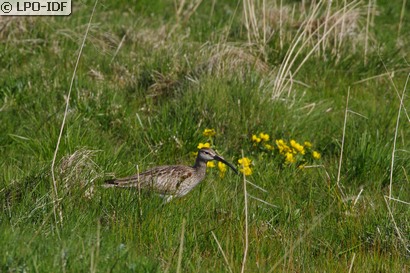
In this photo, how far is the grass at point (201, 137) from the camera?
19.0ft

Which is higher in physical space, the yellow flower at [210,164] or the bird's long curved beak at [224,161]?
the bird's long curved beak at [224,161]

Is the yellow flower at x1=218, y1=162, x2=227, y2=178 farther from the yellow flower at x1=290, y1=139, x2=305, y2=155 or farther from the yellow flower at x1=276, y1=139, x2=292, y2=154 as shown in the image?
the yellow flower at x1=290, y1=139, x2=305, y2=155

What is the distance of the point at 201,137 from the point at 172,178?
1246 mm

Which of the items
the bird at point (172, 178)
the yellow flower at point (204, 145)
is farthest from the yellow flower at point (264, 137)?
the bird at point (172, 178)

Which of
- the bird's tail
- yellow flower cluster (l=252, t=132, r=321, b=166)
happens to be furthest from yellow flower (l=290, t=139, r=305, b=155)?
the bird's tail

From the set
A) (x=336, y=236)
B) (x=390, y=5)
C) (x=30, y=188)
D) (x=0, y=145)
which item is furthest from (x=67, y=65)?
(x=390, y=5)

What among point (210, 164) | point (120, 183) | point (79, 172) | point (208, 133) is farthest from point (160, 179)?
point (208, 133)

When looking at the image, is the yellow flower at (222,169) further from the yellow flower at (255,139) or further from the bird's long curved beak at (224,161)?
the yellow flower at (255,139)

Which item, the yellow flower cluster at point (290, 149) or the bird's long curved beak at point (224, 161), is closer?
the bird's long curved beak at point (224, 161)

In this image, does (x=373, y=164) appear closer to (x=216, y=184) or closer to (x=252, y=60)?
(x=216, y=184)

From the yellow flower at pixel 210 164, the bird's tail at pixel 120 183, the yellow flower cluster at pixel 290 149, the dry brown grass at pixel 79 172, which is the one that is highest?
the dry brown grass at pixel 79 172

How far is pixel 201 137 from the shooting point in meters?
8.53

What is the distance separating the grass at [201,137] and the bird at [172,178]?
0.11 m

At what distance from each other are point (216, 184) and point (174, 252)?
Result: 2.08 m
